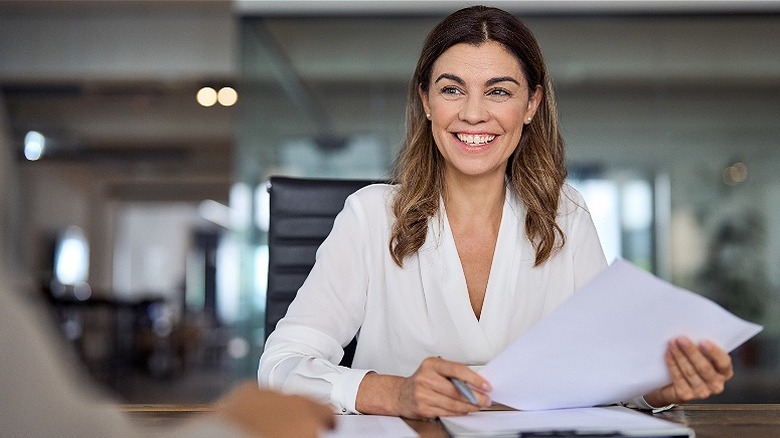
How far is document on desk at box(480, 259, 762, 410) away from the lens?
94 cm

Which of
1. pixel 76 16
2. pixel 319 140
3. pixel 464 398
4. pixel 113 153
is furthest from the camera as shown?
pixel 113 153

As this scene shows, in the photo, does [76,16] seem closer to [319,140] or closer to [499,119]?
[319,140]

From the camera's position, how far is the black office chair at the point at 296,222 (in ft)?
6.03

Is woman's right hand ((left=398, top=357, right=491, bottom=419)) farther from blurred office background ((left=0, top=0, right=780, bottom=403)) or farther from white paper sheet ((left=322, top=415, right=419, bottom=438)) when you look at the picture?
blurred office background ((left=0, top=0, right=780, bottom=403))

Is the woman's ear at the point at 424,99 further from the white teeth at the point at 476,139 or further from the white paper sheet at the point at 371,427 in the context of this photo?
the white paper sheet at the point at 371,427

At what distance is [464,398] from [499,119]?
2.17 feet

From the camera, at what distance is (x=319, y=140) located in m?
5.45

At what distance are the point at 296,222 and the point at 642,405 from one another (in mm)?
851

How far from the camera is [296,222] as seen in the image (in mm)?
1852

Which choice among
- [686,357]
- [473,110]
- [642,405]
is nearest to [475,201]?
[473,110]

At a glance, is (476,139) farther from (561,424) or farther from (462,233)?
(561,424)

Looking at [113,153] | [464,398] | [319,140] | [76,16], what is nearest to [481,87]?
[464,398]

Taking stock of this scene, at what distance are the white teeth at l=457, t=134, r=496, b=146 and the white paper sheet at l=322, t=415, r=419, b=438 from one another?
2.08ft

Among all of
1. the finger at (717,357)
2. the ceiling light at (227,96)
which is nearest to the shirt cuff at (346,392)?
the finger at (717,357)
